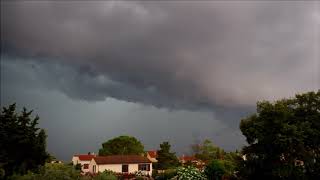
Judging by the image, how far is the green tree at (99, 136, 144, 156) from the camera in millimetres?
114750

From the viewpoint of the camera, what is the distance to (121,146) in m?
115

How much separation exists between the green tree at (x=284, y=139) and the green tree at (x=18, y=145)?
20.2 m

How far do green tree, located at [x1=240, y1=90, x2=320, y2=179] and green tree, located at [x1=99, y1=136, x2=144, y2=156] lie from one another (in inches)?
2781

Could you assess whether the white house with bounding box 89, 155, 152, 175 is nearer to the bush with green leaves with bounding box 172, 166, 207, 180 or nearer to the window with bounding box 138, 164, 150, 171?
the window with bounding box 138, 164, 150, 171

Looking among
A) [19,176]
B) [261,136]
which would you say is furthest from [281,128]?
[19,176]

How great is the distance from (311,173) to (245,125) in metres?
7.84

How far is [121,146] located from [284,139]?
76366 mm

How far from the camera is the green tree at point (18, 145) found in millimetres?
44094

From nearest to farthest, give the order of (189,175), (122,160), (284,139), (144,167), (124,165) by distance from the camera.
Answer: (284,139)
(189,175)
(124,165)
(144,167)
(122,160)

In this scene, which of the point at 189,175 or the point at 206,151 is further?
the point at 206,151

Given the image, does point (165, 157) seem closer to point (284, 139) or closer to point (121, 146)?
point (121, 146)

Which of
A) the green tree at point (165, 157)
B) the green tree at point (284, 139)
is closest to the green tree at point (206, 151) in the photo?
the green tree at point (165, 157)

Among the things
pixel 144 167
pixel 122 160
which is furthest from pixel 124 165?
pixel 144 167

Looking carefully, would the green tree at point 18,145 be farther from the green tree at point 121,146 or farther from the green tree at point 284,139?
the green tree at point 121,146
